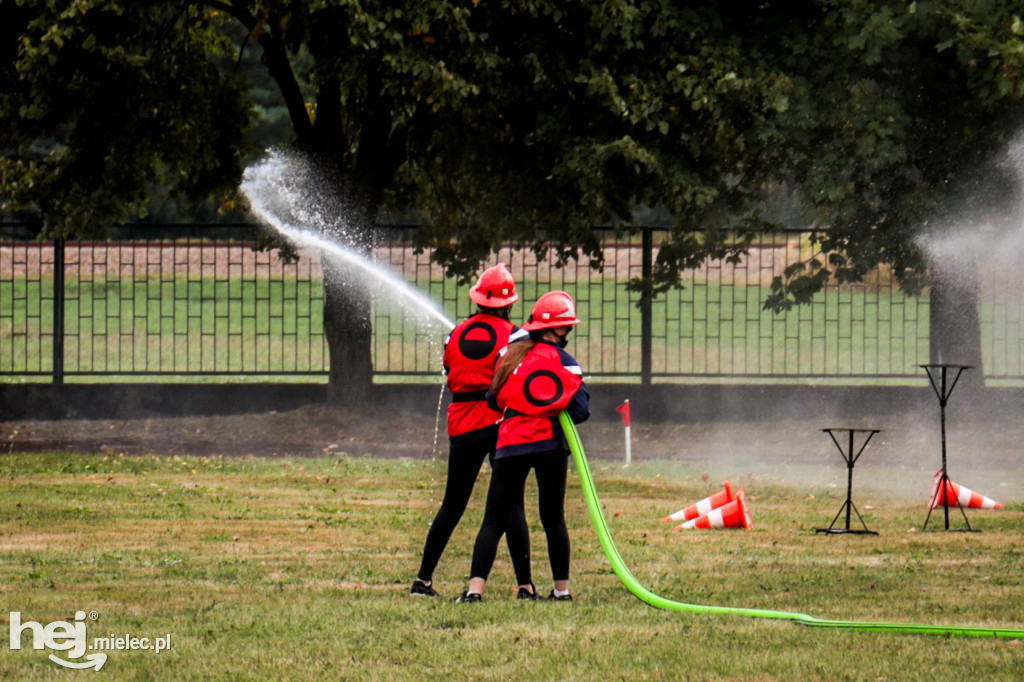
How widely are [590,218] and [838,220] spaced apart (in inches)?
96.5

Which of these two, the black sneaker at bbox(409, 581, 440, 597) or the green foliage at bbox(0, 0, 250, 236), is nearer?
the black sneaker at bbox(409, 581, 440, 597)

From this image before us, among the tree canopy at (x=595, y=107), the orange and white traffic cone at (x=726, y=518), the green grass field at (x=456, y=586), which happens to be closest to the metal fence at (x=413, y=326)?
the tree canopy at (x=595, y=107)

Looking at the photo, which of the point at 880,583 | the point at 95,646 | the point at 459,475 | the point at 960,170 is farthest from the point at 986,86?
the point at 95,646

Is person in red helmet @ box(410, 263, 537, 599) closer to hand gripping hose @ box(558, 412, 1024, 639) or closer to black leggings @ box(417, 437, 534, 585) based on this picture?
black leggings @ box(417, 437, 534, 585)

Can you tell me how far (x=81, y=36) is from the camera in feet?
43.8

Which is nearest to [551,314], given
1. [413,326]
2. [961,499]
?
[961,499]

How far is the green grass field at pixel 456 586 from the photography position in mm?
5523

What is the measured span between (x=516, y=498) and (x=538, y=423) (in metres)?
0.41

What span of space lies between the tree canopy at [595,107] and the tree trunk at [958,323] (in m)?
0.51

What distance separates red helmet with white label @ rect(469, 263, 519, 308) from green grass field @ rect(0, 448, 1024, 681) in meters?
1.41

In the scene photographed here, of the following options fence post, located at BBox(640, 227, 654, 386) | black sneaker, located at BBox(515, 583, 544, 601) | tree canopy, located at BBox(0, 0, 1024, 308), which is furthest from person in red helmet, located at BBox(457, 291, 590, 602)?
fence post, located at BBox(640, 227, 654, 386)

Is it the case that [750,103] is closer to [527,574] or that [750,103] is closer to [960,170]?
[960,170]

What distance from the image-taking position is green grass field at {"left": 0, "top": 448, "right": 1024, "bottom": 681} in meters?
5.52

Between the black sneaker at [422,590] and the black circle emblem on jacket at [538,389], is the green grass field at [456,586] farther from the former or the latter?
the black circle emblem on jacket at [538,389]
